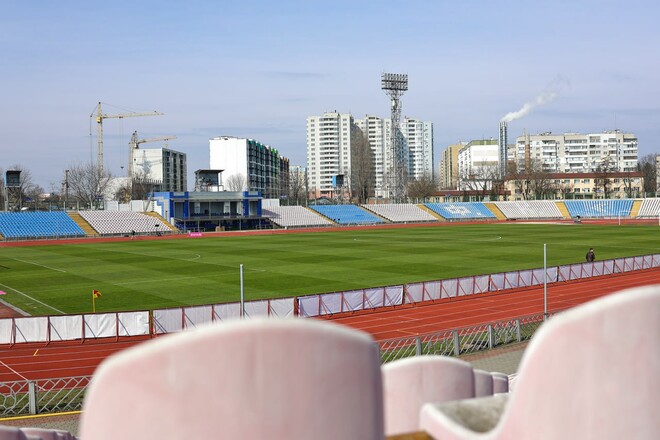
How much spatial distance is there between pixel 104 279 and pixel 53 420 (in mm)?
29210

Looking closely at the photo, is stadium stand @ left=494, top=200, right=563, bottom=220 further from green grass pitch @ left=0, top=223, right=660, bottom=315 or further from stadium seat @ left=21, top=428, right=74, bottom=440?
stadium seat @ left=21, top=428, right=74, bottom=440

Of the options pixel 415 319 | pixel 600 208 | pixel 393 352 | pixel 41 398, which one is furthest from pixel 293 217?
pixel 41 398

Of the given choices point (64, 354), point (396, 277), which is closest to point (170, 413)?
point (64, 354)

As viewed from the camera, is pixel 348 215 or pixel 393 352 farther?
pixel 348 215

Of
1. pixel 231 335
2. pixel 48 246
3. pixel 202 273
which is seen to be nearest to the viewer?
pixel 231 335

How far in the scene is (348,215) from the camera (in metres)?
117

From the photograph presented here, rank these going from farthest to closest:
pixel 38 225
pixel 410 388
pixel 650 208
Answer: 1. pixel 650 208
2. pixel 38 225
3. pixel 410 388

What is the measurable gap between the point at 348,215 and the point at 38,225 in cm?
4988

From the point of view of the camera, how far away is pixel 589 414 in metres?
6.50

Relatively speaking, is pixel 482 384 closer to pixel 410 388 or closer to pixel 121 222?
pixel 410 388

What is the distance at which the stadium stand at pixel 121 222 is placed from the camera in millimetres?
94500

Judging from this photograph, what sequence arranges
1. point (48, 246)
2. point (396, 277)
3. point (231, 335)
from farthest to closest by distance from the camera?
point (48, 246), point (396, 277), point (231, 335)

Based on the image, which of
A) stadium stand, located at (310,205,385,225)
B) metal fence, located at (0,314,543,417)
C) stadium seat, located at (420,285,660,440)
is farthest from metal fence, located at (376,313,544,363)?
stadium stand, located at (310,205,385,225)

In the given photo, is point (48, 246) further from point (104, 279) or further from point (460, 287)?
point (460, 287)
